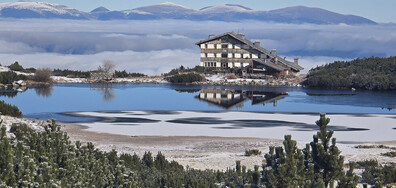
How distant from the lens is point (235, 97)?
2318 inches

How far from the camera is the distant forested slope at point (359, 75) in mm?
72519

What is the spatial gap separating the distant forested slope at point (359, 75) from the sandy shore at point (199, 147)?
144 ft

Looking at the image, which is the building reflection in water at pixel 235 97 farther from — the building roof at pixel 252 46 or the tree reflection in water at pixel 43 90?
the building roof at pixel 252 46

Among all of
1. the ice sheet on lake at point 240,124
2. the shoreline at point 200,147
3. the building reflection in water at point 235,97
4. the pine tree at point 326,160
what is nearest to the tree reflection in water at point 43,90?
the building reflection in water at point 235,97

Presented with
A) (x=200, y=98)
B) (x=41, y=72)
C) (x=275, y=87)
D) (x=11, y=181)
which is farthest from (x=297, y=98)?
(x=11, y=181)

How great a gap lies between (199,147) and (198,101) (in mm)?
25670

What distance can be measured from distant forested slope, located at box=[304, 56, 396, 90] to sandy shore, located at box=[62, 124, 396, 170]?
43.8m

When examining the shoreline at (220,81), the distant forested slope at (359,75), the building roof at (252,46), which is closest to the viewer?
the distant forested slope at (359,75)

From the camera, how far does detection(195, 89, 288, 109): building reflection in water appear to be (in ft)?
173

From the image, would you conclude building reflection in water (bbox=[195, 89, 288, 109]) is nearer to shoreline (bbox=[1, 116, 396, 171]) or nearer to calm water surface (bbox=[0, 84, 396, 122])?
calm water surface (bbox=[0, 84, 396, 122])

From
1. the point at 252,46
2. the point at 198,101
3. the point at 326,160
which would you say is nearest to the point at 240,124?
the point at 198,101

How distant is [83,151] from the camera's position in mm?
20609

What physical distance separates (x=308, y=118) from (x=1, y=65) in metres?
58.2

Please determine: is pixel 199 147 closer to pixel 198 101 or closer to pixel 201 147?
pixel 201 147
